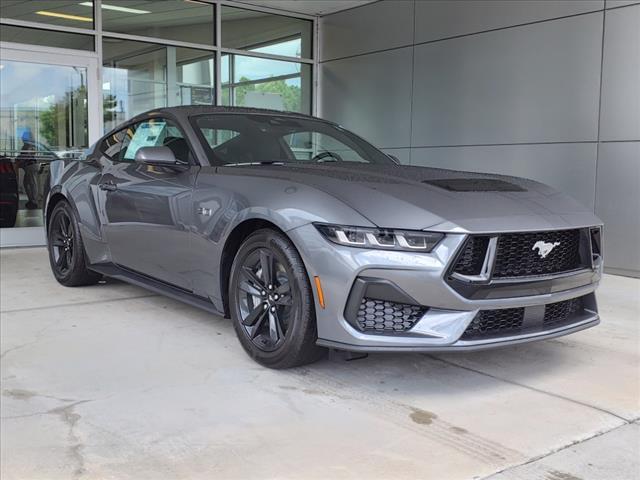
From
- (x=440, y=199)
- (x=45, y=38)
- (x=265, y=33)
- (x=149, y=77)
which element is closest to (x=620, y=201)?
(x=440, y=199)

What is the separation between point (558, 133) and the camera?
7.21 m

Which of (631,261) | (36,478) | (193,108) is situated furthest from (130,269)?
(631,261)

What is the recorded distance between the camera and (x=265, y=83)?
10547 mm

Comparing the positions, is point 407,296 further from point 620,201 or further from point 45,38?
point 45,38

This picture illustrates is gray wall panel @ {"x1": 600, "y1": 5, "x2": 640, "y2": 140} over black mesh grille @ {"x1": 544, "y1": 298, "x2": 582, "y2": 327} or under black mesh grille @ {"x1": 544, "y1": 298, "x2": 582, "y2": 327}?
over

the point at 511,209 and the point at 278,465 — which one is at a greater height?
the point at 511,209

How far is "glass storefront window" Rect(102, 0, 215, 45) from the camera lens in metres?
8.80

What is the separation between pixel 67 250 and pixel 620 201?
5366mm

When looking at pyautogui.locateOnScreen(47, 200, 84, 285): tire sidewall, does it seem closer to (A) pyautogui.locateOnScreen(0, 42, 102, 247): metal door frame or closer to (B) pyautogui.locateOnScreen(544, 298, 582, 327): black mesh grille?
(A) pyautogui.locateOnScreen(0, 42, 102, 247): metal door frame

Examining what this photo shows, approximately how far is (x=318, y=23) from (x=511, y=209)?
28.0 feet

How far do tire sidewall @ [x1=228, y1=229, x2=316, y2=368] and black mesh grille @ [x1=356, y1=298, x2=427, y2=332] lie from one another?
0.27m

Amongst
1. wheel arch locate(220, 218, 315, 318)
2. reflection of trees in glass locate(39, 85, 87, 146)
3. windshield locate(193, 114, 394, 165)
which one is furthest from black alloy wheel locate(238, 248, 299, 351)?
reflection of trees in glass locate(39, 85, 87, 146)

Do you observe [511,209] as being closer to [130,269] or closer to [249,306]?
[249,306]

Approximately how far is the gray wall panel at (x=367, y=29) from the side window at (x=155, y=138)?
214 inches
